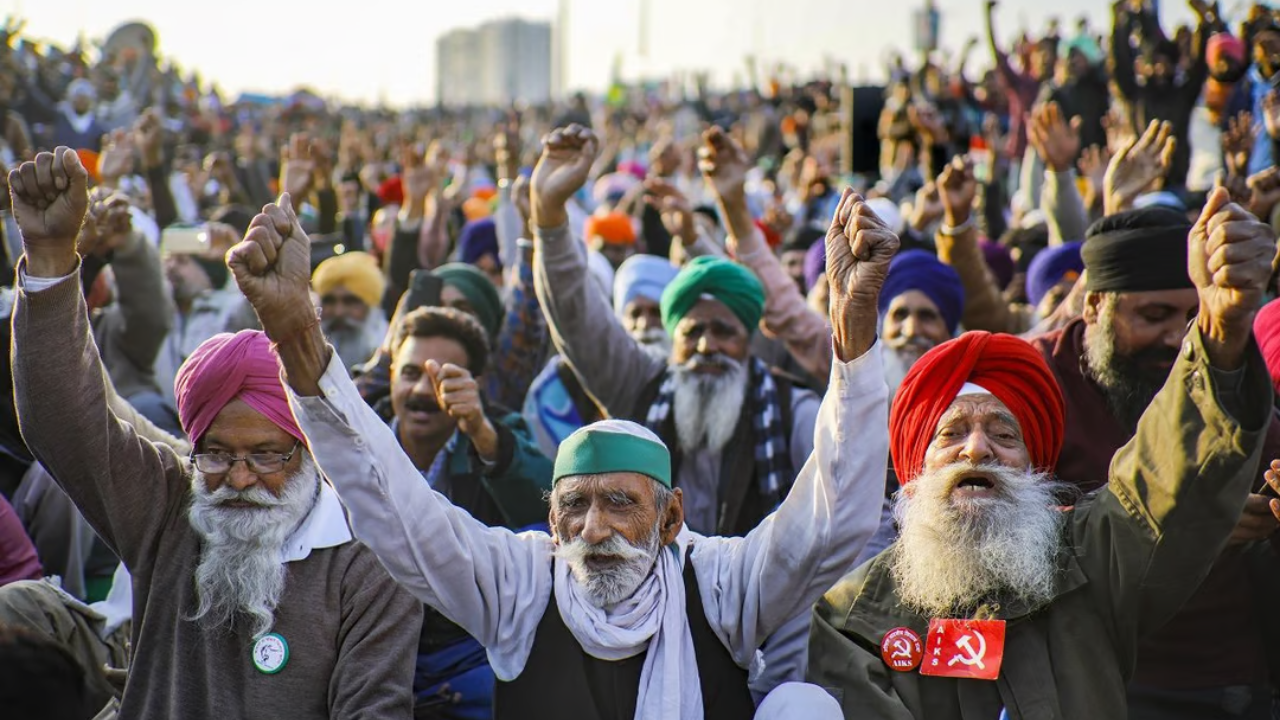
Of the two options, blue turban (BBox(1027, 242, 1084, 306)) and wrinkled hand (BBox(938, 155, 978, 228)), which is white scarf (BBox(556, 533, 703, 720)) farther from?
blue turban (BBox(1027, 242, 1084, 306))

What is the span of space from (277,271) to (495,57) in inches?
4095

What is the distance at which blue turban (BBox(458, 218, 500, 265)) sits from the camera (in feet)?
26.4

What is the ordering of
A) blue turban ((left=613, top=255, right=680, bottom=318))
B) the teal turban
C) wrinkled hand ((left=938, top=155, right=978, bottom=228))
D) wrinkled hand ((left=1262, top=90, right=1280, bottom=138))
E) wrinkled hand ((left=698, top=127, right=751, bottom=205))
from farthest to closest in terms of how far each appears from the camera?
wrinkled hand ((left=1262, top=90, right=1280, bottom=138))
blue turban ((left=613, top=255, right=680, bottom=318))
wrinkled hand ((left=938, top=155, right=978, bottom=228))
wrinkled hand ((left=698, top=127, right=751, bottom=205))
the teal turban

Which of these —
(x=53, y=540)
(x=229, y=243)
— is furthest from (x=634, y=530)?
(x=229, y=243)

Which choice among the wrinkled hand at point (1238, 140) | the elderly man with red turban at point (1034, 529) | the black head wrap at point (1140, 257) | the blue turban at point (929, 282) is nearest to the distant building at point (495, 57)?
the wrinkled hand at point (1238, 140)

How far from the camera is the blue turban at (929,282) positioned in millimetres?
5297

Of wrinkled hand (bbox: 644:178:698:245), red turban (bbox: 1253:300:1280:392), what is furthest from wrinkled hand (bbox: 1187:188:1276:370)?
wrinkled hand (bbox: 644:178:698:245)

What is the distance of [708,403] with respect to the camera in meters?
4.94

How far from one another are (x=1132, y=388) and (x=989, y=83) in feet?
36.3

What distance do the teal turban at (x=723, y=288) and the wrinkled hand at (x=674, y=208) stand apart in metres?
0.74

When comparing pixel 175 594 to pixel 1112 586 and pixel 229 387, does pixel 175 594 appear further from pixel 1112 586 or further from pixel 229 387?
pixel 1112 586

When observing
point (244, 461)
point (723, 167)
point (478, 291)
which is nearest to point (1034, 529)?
point (244, 461)

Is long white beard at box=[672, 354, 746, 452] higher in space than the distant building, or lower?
lower

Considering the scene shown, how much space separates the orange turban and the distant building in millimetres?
92237
